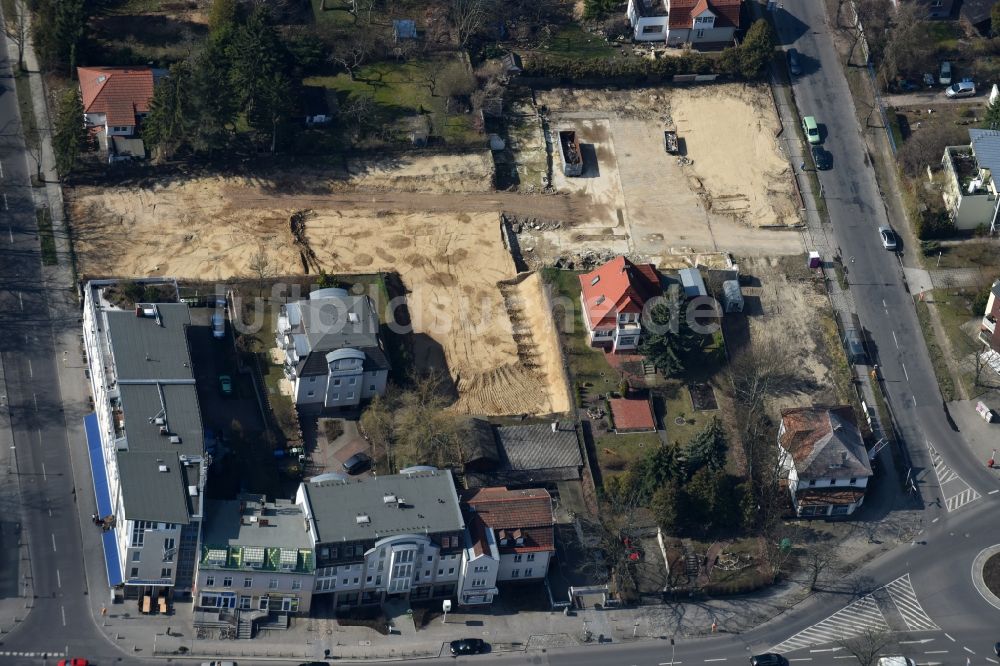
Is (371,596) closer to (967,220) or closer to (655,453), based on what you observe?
(655,453)

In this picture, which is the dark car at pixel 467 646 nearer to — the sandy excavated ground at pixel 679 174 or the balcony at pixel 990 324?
the sandy excavated ground at pixel 679 174

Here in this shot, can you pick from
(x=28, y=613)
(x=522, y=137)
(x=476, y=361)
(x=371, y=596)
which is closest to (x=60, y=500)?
(x=28, y=613)

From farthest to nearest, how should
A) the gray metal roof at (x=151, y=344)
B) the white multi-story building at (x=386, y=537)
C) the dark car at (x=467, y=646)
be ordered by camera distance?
1. the gray metal roof at (x=151, y=344)
2. the dark car at (x=467, y=646)
3. the white multi-story building at (x=386, y=537)

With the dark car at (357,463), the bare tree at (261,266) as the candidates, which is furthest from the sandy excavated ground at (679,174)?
the dark car at (357,463)

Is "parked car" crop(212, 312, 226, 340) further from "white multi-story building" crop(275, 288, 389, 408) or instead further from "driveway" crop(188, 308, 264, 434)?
"white multi-story building" crop(275, 288, 389, 408)

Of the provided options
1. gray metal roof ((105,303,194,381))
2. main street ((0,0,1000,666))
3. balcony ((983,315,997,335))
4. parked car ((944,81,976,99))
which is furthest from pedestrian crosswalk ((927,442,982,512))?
gray metal roof ((105,303,194,381))

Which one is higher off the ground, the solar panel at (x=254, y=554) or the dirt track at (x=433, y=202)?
the dirt track at (x=433, y=202)
